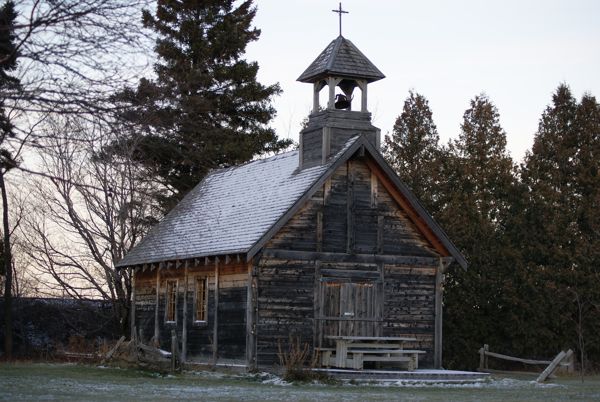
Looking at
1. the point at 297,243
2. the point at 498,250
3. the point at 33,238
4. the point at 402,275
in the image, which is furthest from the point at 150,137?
the point at 33,238

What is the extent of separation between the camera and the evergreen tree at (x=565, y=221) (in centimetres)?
3900

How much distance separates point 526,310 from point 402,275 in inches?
352

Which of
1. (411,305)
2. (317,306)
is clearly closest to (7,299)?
(317,306)

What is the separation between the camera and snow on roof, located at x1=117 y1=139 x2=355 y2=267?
30.6m

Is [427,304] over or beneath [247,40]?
beneath

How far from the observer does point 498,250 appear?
39.3 meters

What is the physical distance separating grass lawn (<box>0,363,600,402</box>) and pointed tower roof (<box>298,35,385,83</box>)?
379 inches

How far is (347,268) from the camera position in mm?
31094

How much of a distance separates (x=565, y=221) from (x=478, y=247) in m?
3.49

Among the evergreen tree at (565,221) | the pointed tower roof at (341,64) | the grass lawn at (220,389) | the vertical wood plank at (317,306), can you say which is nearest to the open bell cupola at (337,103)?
the pointed tower roof at (341,64)

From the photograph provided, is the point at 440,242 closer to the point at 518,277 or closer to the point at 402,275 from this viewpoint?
the point at 402,275

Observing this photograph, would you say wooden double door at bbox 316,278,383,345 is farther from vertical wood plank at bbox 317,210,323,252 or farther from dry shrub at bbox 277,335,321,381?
vertical wood plank at bbox 317,210,323,252

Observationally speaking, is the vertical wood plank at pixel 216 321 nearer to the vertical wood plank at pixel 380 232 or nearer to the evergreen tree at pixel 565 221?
the vertical wood plank at pixel 380 232

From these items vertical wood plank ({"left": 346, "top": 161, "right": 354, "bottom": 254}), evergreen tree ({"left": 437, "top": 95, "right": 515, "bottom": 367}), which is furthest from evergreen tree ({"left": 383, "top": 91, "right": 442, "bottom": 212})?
vertical wood plank ({"left": 346, "top": 161, "right": 354, "bottom": 254})
